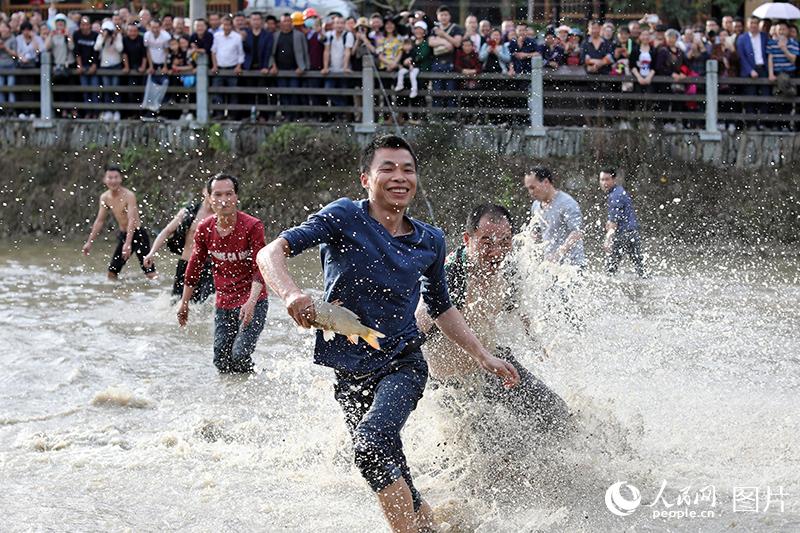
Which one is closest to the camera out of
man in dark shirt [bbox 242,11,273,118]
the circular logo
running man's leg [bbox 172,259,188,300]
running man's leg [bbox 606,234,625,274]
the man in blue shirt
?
the circular logo

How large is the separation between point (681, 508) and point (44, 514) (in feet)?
9.92

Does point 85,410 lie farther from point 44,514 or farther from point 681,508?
point 681,508

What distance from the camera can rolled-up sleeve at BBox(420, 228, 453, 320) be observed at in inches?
224

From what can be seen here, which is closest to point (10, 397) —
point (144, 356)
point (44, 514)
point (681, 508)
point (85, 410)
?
point (85, 410)

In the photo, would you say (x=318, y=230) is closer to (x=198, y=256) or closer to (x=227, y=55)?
(x=198, y=256)

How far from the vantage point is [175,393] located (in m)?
8.99

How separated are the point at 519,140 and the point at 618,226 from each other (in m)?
5.15

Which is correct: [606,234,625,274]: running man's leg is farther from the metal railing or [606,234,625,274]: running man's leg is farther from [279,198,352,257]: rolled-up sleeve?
[279,198,352,257]: rolled-up sleeve

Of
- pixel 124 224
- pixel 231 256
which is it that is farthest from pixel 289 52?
pixel 231 256

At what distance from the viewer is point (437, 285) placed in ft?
18.9

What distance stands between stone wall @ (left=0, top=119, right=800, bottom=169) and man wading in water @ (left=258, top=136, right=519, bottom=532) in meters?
12.2

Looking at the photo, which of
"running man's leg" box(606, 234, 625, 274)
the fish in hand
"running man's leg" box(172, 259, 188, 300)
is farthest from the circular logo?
"running man's leg" box(606, 234, 625, 274)

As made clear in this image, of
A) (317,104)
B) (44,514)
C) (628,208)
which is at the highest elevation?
(317,104)

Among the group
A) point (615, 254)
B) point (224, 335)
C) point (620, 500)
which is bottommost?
point (620, 500)
